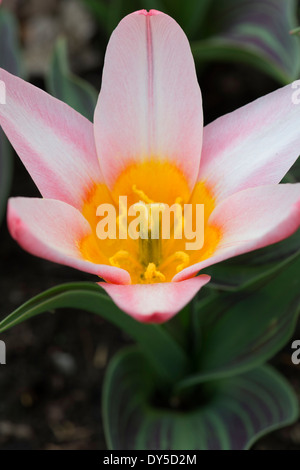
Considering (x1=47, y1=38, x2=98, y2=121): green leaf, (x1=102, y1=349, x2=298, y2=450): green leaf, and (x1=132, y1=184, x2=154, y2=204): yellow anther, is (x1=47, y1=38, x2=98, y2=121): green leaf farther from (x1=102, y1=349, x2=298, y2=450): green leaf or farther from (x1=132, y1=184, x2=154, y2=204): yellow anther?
(x1=102, y1=349, x2=298, y2=450): green leaf

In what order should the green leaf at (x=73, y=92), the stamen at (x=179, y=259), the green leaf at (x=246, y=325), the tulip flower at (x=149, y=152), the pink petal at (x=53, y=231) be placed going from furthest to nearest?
1. the green leaf at (x=73, y=92)
2. the green leaf at (x=246, y=325)
3. the stamen at (x=179, y=259)
4. the tulip flower at (x=149, y=152)
5. the pink petal at (x=53, y=231)

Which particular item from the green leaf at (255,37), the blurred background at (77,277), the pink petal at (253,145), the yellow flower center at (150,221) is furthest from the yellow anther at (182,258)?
the green leaf at (255,37)

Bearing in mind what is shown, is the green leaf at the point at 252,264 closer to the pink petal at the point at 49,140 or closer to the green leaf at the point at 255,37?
the pink petal at the point at 49,140

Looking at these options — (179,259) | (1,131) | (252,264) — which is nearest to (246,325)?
(252,264)

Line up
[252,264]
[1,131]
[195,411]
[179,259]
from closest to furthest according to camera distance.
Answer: [179,259]
[252,264]
[195,411]
[1,131]

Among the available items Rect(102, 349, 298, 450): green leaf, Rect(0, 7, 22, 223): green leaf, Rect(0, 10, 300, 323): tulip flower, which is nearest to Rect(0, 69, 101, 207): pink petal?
Rect(0, 10, 300, 323): tulip flower

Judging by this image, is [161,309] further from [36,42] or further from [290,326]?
[36,42]

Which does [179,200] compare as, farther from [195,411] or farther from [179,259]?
[195,411]
